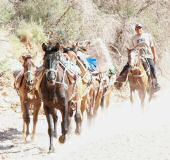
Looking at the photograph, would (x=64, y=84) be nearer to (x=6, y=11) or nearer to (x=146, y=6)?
(x=6, y=11)

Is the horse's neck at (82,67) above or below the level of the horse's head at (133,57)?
below

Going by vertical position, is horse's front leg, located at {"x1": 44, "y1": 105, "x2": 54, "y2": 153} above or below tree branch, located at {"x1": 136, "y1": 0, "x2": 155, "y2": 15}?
below

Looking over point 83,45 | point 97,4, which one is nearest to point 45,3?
point 97,4

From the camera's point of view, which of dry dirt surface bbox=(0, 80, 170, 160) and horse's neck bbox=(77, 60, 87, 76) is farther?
horse's neck bbox=(77, 60, 87, 76)

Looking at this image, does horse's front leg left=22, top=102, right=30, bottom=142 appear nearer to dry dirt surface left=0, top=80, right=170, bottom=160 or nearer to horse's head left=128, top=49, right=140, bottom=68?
dry dirt surface left=0, top=80, right=170, bottom=160

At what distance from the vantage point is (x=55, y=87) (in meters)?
12.1

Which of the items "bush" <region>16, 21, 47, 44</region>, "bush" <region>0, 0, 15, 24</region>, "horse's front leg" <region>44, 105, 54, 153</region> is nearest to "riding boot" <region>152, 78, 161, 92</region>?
"horse's front leg" <region>44, 105, 54, 153</region>

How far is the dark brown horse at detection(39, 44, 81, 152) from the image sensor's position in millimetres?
11938

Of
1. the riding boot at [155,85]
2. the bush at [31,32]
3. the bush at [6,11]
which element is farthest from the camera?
the bush at [31,32]

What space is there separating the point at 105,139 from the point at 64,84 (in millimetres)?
1436

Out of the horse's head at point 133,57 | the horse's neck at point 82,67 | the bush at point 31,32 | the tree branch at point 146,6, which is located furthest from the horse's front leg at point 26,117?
the tree branch at point 146,6

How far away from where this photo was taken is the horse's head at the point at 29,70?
45.3 feet

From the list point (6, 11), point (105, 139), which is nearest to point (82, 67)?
point (105, 139)

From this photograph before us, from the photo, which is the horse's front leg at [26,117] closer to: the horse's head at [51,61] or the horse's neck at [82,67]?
the horse's neck at [82,67]
